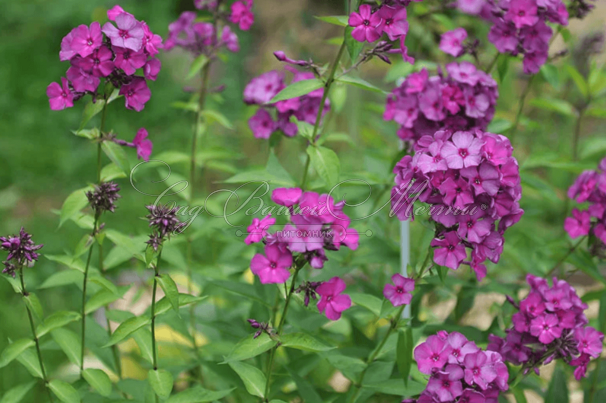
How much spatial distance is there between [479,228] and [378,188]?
86 centimetres

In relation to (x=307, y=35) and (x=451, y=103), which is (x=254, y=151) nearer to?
(x=307, y=35)

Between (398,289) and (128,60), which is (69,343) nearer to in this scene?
(128,60)

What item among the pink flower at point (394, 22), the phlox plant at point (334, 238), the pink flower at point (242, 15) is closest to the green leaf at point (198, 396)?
the phlox plant at point (334, 238)

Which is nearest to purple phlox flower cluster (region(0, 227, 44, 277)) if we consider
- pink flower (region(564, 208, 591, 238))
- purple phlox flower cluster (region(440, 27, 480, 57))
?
purple phlox flower cluster (region(440, 27, 480, 57))

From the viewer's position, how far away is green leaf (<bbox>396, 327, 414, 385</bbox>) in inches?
54.7

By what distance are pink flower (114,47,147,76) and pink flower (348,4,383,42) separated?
45 centimetres

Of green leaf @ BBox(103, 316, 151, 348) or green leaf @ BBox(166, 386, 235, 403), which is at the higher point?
green leaf @ BBox(103, 316, 151, 348)

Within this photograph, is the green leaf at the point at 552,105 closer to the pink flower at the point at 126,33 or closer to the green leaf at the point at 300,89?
the green leaf at the point at 300,89

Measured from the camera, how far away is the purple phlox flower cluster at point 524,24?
5.44ft

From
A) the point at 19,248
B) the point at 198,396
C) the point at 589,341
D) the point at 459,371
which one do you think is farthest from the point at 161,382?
the point at 589,341

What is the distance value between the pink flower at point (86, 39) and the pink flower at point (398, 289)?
30.9 inches

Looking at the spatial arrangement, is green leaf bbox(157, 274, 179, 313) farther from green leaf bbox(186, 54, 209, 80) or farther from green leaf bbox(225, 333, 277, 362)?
green leaf bbox(186, 54, 209, 80)

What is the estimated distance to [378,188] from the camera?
82.7 inches

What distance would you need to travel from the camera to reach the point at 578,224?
5.79 ft
